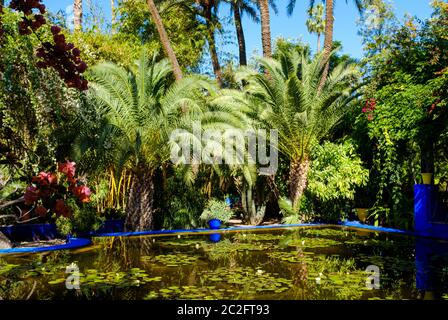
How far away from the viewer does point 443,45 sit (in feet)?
38.8

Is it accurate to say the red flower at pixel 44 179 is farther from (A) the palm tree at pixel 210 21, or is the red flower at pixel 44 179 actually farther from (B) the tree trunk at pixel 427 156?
(A) the palm tree at pixel 210 21

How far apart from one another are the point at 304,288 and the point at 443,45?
8746 mm

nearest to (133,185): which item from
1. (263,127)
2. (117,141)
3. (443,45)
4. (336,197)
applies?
(117,141)

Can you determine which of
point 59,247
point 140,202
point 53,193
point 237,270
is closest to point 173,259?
point 237,270

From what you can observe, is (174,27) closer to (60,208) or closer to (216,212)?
(216,212)

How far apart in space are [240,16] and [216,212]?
1462cm

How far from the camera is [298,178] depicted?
47.0 feet

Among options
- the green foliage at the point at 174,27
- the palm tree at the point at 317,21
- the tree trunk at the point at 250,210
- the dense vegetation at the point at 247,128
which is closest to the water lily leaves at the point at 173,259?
the dense vegetation at the point at 247,128

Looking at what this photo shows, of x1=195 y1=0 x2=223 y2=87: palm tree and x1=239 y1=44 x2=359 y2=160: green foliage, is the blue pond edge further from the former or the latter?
x1=195 y1=0 x2=223 y2=87: palm tree

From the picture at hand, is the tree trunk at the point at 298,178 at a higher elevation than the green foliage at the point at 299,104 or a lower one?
lower

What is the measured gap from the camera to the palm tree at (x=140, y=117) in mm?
11750

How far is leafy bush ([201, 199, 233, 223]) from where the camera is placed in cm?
1319
